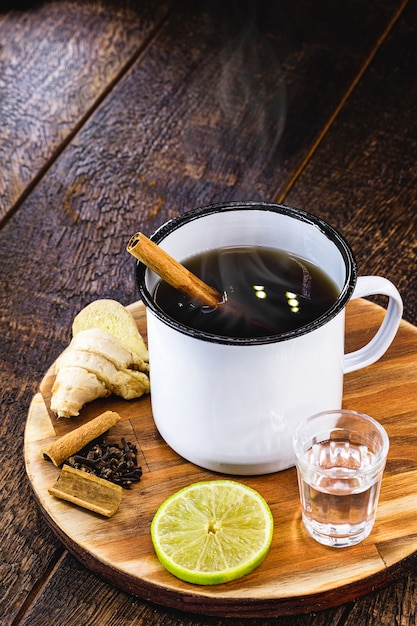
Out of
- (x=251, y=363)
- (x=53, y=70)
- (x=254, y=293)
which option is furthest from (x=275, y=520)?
(x=53, y=70)

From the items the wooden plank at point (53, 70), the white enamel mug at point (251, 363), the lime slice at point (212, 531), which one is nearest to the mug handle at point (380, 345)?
the white enamel mug at point (251, 363)

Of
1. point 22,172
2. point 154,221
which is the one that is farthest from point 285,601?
point 22,172

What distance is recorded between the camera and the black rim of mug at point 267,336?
1.14m

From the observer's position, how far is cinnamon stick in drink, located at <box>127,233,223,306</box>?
48.2 inches

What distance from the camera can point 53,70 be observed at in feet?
7.32

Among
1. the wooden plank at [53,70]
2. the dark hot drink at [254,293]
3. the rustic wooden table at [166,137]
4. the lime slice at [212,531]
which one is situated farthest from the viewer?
the wooden plank at [53,70]

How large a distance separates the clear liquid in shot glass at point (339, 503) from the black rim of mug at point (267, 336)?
169 millimetres

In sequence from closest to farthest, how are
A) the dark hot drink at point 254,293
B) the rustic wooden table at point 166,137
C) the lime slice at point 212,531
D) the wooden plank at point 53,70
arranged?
the lime slice at point 212,531
the dark hot drink at point 254,293
the rustic wooden table at point 166,137
the wooden plank at point 53,70

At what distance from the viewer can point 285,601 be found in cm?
112

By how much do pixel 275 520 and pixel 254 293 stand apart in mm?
312

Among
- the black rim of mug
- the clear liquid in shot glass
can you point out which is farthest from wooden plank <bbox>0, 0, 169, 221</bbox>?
the clear liquid in shot glass

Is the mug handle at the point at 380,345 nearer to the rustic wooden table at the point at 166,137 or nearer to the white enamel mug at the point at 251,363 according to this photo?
the white enamel mug at the point at 251,363

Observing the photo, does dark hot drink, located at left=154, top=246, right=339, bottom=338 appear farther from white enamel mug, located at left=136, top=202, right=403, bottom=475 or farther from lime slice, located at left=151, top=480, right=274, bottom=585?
lime slice, located at left=151, top=480, right=274, bottom=585

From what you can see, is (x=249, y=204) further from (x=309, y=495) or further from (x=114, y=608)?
(x=114, y=608)
